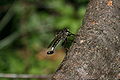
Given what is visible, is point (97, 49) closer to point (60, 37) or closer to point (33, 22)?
point (60, 37)

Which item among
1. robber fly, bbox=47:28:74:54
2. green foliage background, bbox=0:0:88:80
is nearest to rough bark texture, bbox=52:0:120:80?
robber fly, bbox=47:28:74:54

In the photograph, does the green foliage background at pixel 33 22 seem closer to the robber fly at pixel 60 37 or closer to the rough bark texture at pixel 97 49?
the robber fly at pixel 60 37

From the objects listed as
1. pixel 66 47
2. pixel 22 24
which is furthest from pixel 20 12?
pixel 66 47

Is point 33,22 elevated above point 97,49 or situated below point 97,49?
below

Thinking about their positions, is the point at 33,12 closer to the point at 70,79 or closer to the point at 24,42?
the point at 24,42

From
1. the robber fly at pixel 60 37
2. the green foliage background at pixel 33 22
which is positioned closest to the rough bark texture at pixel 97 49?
the robber fly at pixel 60 37

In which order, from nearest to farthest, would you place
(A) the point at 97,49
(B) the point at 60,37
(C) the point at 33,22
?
(A) the point at 97,49
(B) the point at 60,37
(C) the point at 33,22

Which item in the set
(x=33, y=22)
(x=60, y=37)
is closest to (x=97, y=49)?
(x=60, y=37)
